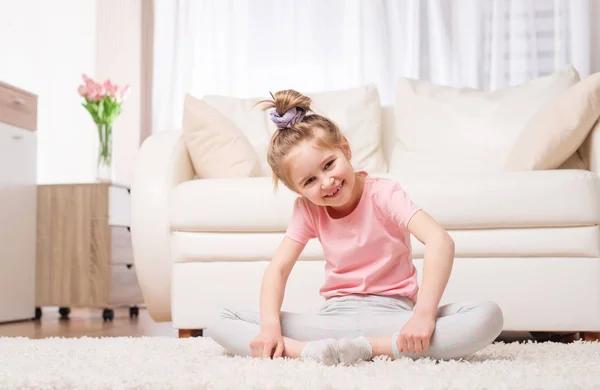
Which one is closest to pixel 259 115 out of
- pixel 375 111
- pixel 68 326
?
pixel 375 111

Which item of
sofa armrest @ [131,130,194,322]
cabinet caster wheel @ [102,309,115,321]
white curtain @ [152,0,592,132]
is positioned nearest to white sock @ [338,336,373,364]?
sofa armrest @ [131,130,194,322]

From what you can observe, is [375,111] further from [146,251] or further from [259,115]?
[146,251]

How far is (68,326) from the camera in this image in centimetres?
275

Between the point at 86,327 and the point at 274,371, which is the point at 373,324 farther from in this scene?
the point at 86,327

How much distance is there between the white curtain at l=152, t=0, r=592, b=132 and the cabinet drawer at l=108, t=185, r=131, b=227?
0.98m

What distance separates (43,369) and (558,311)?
52.3 inches

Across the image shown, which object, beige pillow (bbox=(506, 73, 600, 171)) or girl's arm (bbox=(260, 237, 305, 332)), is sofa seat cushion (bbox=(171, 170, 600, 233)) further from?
girl's arm (bbox=(260, 237, 305, 332))

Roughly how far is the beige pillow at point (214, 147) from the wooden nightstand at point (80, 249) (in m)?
1.04

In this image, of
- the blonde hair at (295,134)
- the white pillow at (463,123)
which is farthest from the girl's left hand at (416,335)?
the white pillow at (463,123)

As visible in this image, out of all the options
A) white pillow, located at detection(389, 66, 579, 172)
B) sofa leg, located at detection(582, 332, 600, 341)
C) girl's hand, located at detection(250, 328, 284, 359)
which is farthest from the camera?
white pillow, located at detection(389, 66, 579, 172)

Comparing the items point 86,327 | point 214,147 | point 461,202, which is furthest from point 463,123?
point 86,327

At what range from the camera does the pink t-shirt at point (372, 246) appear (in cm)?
135

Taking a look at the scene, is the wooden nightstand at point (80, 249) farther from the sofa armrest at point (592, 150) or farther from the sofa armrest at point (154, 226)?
the sofa armrest at point (592, 150)

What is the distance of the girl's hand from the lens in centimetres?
122
